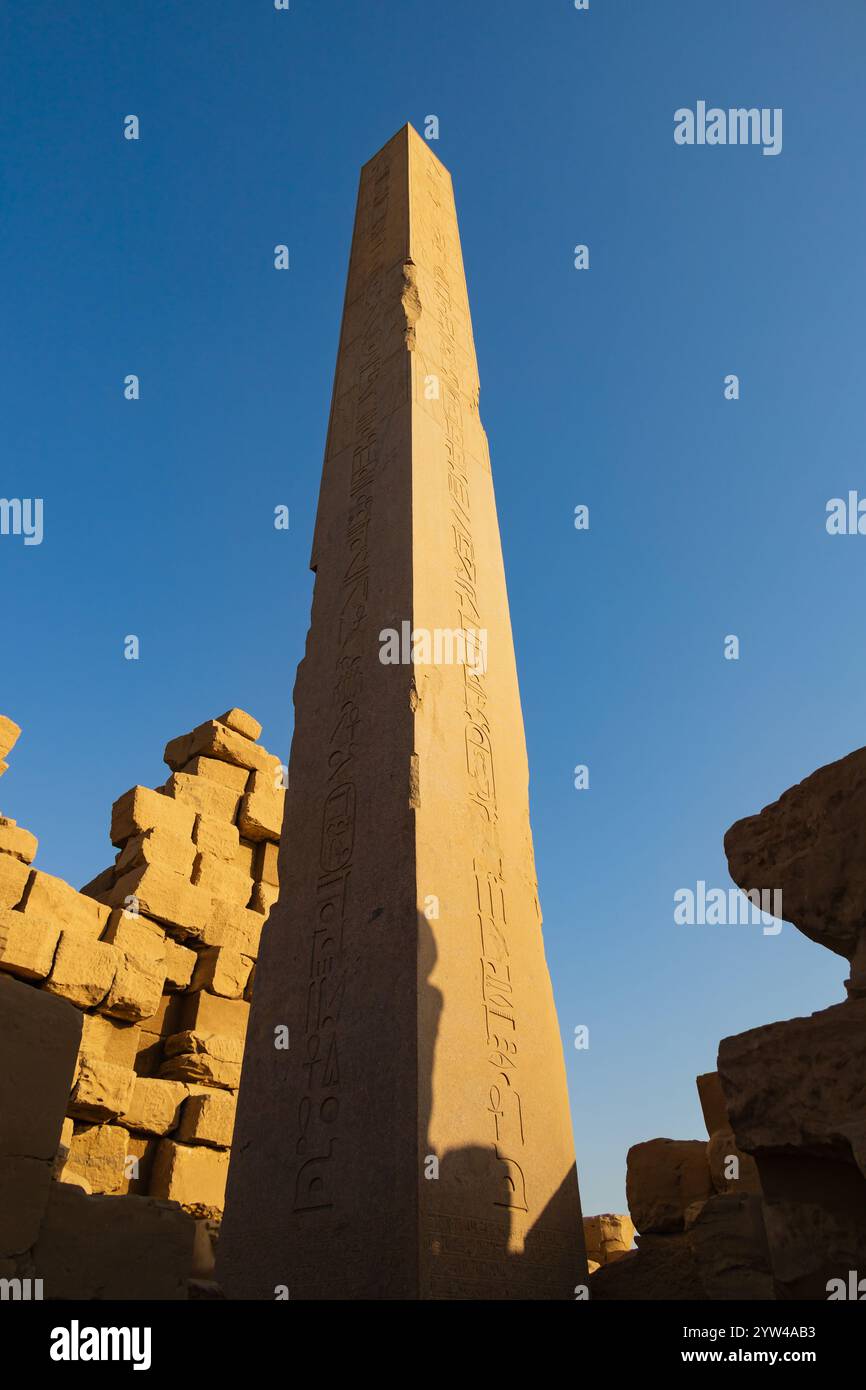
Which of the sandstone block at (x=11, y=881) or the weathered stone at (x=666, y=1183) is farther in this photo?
the sandstone block at (x=11, y=881)

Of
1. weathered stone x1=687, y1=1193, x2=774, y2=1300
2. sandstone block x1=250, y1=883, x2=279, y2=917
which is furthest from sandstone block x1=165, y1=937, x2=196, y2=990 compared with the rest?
weathered stone x1=687, y1=1193, x2=774, y2=1300

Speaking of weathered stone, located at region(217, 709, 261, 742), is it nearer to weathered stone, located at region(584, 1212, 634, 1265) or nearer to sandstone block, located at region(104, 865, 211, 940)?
sandstone block, located at region(104, 865, 211, 940)

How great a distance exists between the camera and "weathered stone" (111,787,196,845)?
6.82m

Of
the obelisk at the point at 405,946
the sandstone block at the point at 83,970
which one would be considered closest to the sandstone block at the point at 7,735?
the sandstone block at the point at 83,970

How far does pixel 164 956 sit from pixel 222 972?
0.49 metres

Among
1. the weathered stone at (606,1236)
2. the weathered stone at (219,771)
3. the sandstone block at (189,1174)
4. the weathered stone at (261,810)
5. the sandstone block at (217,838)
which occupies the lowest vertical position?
the weathered stone at (606,1236)

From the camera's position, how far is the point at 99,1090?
565cm

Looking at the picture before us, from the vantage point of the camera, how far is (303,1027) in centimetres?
358

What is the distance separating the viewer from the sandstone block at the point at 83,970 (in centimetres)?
575

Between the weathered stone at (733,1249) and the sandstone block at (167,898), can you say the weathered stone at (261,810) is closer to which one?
the sandstone block at (167,898)

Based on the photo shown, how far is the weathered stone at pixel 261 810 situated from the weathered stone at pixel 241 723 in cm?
38

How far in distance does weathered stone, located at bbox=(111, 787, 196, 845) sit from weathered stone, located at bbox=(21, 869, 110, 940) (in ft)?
2.24
